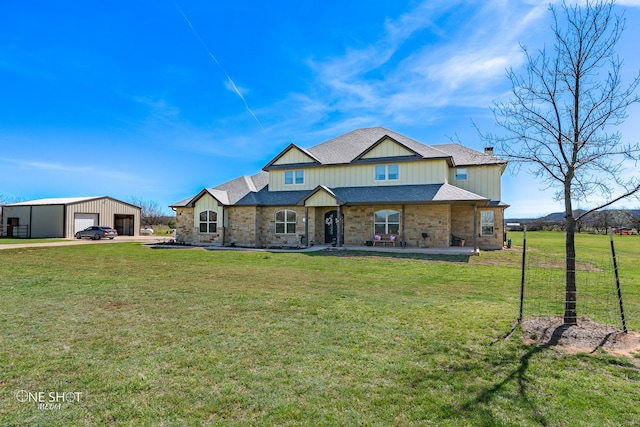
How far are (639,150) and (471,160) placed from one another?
17862mm

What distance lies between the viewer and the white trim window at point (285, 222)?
22094 mm

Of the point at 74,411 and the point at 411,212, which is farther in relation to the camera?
the point at 411,212

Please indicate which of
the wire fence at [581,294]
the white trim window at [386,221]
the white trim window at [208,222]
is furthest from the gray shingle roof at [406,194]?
the white trim window at [208,222]

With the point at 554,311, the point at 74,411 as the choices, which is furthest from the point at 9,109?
the point at 554,311

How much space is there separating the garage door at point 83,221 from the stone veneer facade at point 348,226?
16464mm

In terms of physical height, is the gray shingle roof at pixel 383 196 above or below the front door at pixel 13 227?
above

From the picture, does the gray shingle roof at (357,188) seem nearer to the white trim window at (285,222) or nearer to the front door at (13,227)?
the white trim window at (285,222)

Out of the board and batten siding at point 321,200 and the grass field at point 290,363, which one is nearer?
the grass field at point 290,363

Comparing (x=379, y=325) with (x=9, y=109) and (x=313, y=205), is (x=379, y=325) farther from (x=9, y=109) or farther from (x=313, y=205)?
(x=9, y=109)

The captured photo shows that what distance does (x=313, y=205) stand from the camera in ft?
67.4

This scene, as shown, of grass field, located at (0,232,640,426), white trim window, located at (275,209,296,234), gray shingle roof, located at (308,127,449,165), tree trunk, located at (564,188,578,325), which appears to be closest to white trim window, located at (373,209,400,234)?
gray shingle roof, located at (308,127,449,165)

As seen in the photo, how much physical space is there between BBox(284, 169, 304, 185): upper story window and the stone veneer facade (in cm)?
250

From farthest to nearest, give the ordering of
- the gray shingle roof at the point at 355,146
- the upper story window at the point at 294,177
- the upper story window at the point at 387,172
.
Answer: the upper story window at the point at 294,177 < the gray shingle roof at the point at 355,146 < the upper story window at the point at 387,172

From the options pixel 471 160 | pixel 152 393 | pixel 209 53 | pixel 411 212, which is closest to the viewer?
pixel 152 393
